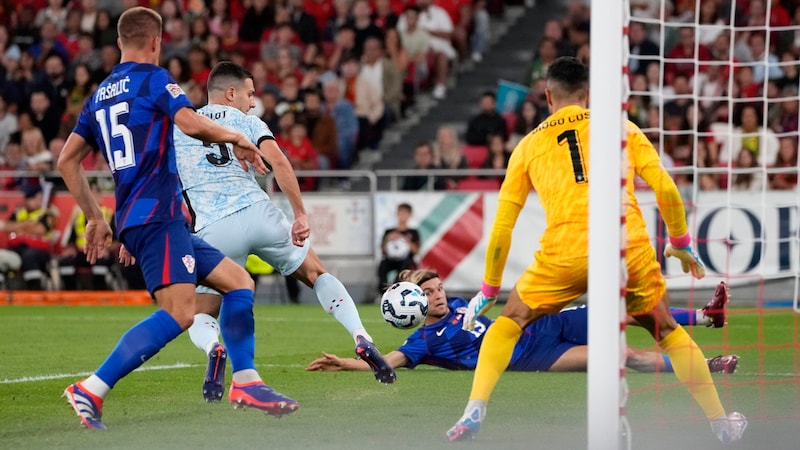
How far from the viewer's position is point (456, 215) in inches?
645

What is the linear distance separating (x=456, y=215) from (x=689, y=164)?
3.02 metres

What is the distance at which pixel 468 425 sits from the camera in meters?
6.18

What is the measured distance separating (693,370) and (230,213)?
9.83ft

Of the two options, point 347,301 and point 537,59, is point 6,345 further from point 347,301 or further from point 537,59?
point 537,59

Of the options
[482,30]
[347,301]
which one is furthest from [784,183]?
[347,301]

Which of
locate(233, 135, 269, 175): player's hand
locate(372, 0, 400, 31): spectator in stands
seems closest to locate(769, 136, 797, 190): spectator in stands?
locate(372, 0, 400, 31): spectator in stands

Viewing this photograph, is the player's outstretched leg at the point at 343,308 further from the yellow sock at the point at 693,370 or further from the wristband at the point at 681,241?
the wristband at the point at 681,241

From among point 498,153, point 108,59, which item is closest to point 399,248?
point 498,153

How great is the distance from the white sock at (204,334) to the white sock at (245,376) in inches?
29.4

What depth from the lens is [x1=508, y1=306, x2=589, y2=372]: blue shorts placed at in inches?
344

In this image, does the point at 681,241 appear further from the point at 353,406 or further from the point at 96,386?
the point at 96,386

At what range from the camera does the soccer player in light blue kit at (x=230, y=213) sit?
7.72 meters

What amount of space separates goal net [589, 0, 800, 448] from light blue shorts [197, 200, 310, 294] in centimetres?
233

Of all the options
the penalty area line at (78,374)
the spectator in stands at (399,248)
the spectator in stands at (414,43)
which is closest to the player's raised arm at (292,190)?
the penalty area line at (78,374)
